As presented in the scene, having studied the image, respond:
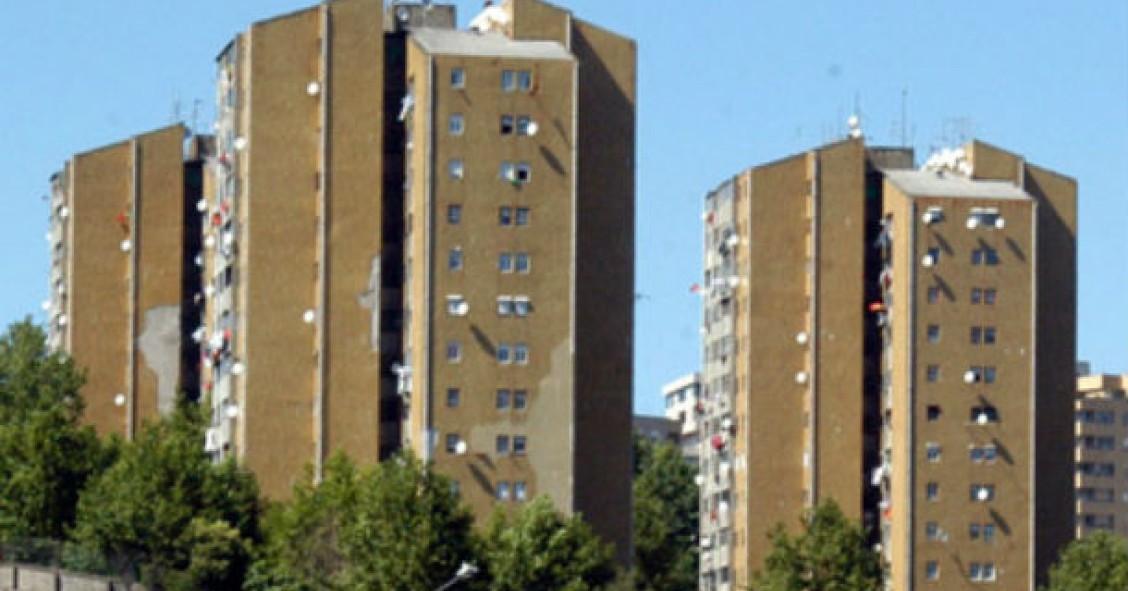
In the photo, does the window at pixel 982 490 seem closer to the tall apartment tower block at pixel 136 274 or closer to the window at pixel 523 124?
the window at pixel 523 124

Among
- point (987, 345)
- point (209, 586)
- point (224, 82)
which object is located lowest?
point (209, 586)

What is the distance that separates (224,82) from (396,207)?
33.8 ft

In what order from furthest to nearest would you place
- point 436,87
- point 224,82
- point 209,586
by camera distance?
point 224,82
point 436,87
point 209,586

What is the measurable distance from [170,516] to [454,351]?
49.3 feet

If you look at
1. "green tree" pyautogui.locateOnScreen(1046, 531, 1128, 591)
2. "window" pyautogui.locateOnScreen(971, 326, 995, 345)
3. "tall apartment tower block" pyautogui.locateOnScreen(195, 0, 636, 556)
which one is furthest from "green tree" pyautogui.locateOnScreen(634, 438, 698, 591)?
"tall apartment tower block" pyautogui.locateOnScreen(195, 0, 636, 556)

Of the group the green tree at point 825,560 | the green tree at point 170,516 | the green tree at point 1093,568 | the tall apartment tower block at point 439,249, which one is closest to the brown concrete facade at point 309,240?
the tall apartment tower block at point 439,249

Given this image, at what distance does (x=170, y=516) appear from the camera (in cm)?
11206

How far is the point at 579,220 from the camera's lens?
125188 millimetres

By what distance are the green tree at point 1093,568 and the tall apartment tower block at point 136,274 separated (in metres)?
37.6

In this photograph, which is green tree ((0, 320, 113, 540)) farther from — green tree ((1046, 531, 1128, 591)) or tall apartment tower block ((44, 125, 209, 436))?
green tree ((1046, 531, 1128, 591))

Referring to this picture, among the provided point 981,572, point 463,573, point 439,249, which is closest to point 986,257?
point 981,572

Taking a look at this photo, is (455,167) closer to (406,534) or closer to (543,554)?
(543,554)

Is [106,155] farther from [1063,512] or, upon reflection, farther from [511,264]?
[1063,512]

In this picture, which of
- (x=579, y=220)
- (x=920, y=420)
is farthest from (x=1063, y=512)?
(x=579, y=220)
